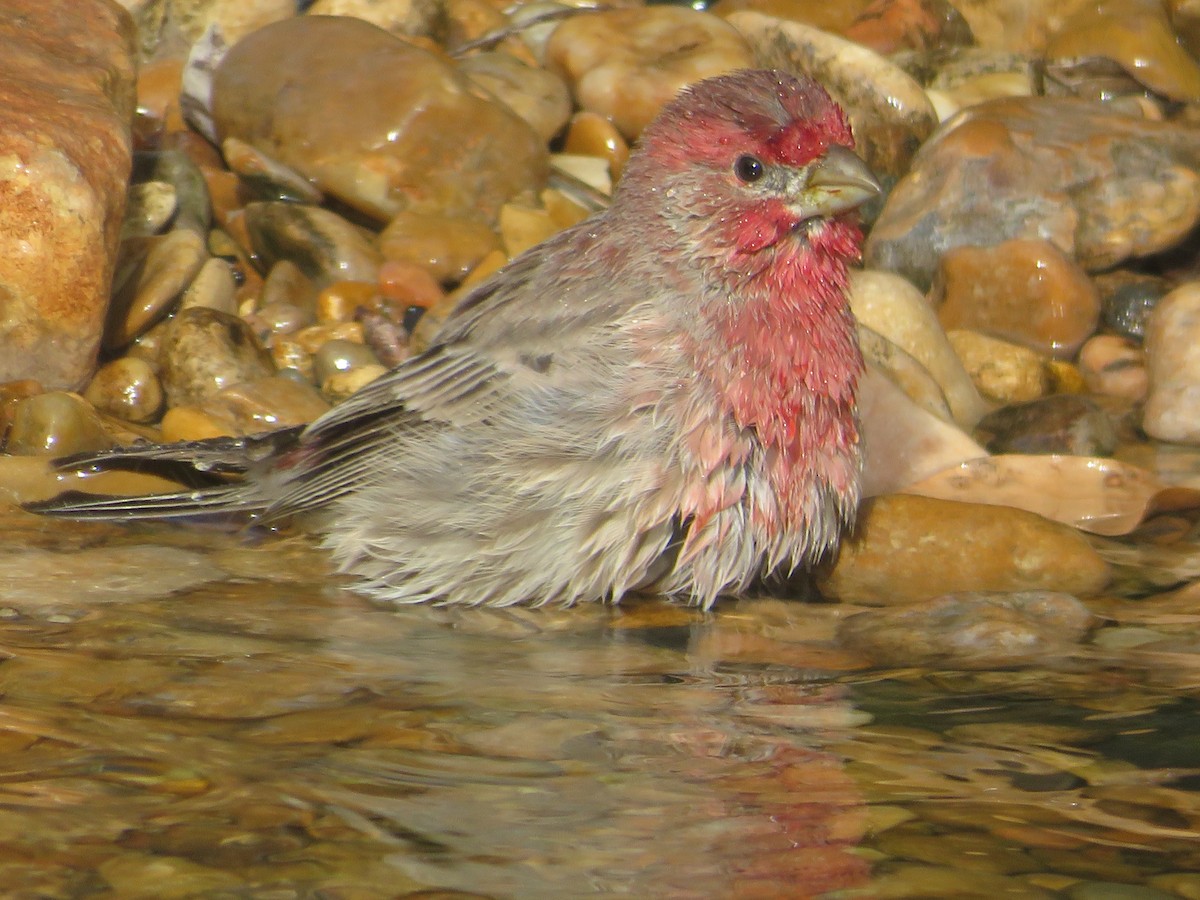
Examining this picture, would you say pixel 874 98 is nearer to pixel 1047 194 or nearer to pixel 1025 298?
pixel 1047 194

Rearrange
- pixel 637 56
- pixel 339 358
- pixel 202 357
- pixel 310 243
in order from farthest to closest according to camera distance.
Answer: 1. pixel 637 56
2. pixel 310 243
3. pixel 339 358
4. pixel 202 357

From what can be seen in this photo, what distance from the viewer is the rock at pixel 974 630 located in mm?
3756

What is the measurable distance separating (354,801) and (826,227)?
91.7 inches

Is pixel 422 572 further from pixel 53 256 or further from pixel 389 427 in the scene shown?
pixel 53 256

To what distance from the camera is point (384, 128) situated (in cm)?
682

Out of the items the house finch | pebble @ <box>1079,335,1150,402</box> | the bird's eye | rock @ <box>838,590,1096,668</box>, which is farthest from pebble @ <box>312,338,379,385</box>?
pebble @ <box>1079,335,1150,402</box>

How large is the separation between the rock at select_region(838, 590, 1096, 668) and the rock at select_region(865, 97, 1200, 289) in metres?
2.89

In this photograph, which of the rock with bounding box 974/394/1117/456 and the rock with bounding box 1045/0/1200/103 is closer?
the rock with bounding box 974/394/1117/456

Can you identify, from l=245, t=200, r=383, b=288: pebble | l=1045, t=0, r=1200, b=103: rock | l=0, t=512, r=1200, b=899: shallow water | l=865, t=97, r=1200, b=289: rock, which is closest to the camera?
l=0, t=512, r=1200, b=899: shallow water

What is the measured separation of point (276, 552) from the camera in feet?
15.8

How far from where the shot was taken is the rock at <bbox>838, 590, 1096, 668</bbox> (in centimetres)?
376

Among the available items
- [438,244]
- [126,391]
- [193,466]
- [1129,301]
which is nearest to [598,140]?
[438,244]

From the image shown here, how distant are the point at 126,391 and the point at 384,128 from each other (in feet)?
5.89

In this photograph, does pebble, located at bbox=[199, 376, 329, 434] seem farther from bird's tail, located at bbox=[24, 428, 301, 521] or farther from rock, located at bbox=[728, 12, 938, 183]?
rock, located at bbox=[728, 12, 938, 183]
